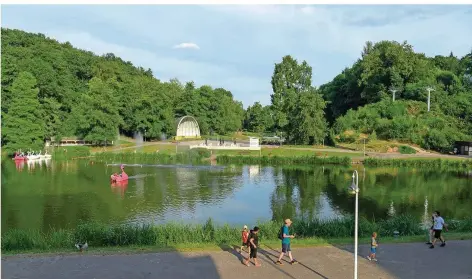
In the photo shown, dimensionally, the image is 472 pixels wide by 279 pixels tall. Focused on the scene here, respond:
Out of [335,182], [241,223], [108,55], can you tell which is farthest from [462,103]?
[108,55]

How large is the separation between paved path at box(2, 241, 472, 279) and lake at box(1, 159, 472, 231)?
8890 mm

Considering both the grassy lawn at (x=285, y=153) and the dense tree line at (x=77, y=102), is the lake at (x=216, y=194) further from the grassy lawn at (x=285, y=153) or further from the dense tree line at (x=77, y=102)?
the dense tree line at (x=77, y=102)

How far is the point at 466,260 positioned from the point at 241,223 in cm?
1182

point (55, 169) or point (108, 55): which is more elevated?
point (108, 55)

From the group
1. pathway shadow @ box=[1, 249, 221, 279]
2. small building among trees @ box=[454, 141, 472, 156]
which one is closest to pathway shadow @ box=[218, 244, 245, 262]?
pathway shadow @ box=[1, 249, 221, 279]

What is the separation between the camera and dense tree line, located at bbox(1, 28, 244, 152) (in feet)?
186

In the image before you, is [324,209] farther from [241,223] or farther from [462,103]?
[462,103]

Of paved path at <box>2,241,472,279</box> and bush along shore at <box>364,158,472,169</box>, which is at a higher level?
bush along shore at <box>364,158,472,169</box>

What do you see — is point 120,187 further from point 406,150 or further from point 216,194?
point 406,150

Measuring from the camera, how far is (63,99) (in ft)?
223

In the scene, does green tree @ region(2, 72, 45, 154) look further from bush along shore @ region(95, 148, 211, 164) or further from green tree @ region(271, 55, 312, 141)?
green tree @ region(271, 55, 312, 141)

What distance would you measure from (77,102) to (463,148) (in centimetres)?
5925

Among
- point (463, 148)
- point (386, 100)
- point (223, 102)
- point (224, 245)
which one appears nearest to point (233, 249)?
point (224, 245)

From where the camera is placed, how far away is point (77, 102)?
231 feet
